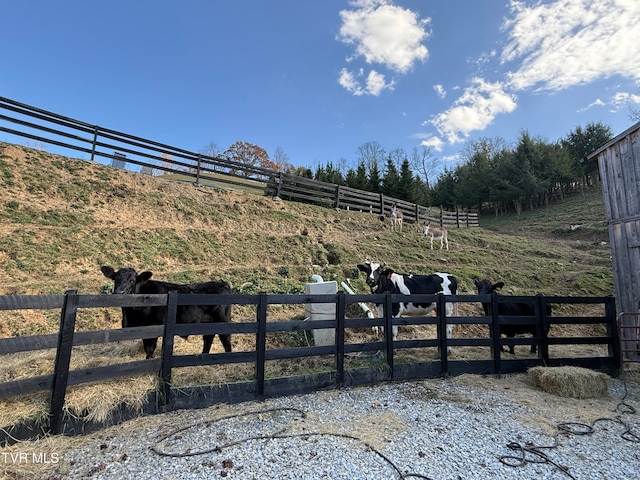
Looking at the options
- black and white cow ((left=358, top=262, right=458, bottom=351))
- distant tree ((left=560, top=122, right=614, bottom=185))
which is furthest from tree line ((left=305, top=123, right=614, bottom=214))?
black and white cow ((left=358, top=262, right=458, bottom=351))

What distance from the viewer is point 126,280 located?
214 inches

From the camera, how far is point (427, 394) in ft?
16.2

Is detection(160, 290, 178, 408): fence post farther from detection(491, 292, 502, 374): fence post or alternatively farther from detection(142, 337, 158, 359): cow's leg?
detection(491, 292, 502, 374): fence post

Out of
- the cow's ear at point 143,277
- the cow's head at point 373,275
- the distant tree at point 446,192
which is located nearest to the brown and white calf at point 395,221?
the cow's head at point 373,275

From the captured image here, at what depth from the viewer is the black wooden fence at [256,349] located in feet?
11.1

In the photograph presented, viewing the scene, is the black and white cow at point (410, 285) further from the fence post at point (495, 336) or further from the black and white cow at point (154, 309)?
the black and white cow at point (154, 309)

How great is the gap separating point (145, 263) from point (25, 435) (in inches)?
267

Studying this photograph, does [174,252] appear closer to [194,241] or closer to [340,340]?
[194,241]

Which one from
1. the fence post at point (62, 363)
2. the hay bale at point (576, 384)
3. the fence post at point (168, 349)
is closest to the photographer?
the fence post at point (62, 363)

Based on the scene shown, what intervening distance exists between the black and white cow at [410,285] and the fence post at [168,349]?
200 inches

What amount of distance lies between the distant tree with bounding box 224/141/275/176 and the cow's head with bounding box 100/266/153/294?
135 ft

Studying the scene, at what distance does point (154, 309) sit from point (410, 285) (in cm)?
603

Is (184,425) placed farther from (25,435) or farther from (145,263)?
(145,263)

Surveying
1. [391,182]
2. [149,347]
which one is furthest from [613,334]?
[391,182]
